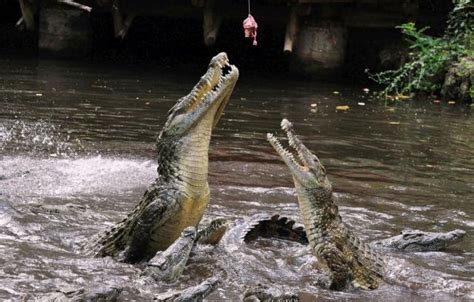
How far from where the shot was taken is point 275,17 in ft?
55.9

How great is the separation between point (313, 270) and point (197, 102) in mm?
1497

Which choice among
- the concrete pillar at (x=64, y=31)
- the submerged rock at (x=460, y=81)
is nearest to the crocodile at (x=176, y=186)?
the submerged rock at (x=460, y=81)

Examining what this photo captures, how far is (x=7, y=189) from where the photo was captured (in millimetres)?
7652

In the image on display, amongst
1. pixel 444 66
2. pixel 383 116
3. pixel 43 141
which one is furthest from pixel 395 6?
pixel 43 141

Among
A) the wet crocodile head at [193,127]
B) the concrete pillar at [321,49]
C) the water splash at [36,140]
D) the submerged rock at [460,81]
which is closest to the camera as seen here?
the wet crocodile head at [193,127]

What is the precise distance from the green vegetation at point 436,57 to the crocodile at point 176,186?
9.45 m

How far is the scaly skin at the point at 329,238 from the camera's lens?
5.55 meters

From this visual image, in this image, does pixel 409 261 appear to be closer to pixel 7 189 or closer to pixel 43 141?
pixel 7 189

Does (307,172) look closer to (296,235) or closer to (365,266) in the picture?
(365,266)

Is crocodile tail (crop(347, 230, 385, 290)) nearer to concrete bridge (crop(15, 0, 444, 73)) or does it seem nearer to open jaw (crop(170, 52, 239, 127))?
open jaw (crop(170, 52, 239, 127))

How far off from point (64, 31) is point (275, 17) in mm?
4501

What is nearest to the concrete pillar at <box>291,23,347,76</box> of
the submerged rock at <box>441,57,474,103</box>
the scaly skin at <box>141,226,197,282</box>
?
the submerged rock at <box>441,57,474,103</box>

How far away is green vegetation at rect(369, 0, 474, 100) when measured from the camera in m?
14.9

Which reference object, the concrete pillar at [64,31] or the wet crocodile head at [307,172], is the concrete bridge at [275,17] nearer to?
the concrete pillar at [64,31]
